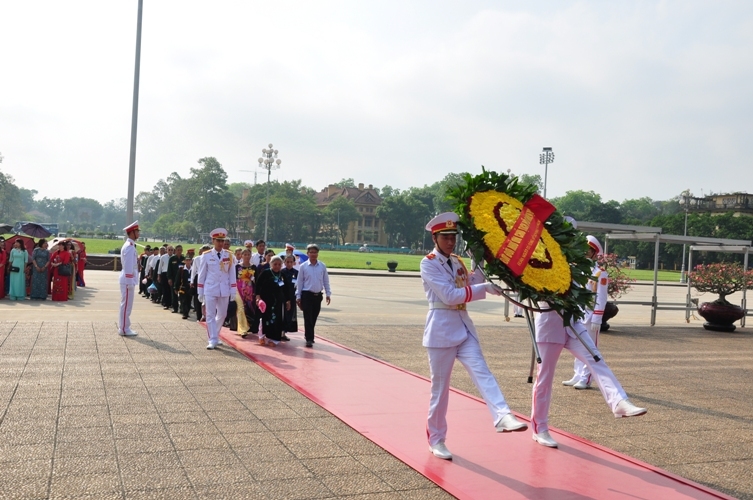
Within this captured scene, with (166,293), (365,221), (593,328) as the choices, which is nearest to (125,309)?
(166,293)

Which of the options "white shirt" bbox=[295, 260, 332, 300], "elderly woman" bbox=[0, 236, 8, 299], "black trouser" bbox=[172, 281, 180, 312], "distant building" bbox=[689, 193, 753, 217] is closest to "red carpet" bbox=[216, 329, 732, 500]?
"white shirt" bbox=[295, 260, 332, 300]

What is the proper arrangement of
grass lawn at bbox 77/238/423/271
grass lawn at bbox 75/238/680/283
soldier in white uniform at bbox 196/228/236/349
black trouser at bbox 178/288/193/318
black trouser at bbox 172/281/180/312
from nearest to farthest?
1. soldier in white uniform at bbox 196/228/236/349
2. black trouser at bbox 178/288/193/318
3. black trouser at bbox 172/281/180/312
4. grass lawn at bbox 75/238/680/283
5. grass lawn at bbox 77/238/423/271

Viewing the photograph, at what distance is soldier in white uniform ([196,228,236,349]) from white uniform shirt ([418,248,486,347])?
21.1 ft

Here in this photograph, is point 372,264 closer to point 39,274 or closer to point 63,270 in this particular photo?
point 63,270

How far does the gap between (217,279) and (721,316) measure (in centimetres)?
1348

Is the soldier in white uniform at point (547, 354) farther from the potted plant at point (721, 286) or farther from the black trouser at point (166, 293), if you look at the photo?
the potted plant at point (721, 286)

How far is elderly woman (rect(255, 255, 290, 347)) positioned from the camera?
11.6 m

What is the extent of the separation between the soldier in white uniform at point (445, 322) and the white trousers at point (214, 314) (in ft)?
20.7

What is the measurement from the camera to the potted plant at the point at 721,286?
17641 mm

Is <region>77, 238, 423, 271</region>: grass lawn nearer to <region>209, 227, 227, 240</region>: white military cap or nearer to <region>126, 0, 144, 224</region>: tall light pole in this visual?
<region>126, 0, 144, 224</region>: tall light pole

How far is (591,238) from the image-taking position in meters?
8.09

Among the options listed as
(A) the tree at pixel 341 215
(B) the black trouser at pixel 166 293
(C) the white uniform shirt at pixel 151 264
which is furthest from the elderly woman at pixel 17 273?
(A) the tree at pixel 341 215

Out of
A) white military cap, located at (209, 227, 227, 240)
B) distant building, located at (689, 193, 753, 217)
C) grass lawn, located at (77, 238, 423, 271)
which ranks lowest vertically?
grass lawn, located at (77, 238, 423, 271)

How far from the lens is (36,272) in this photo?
18453 mm
